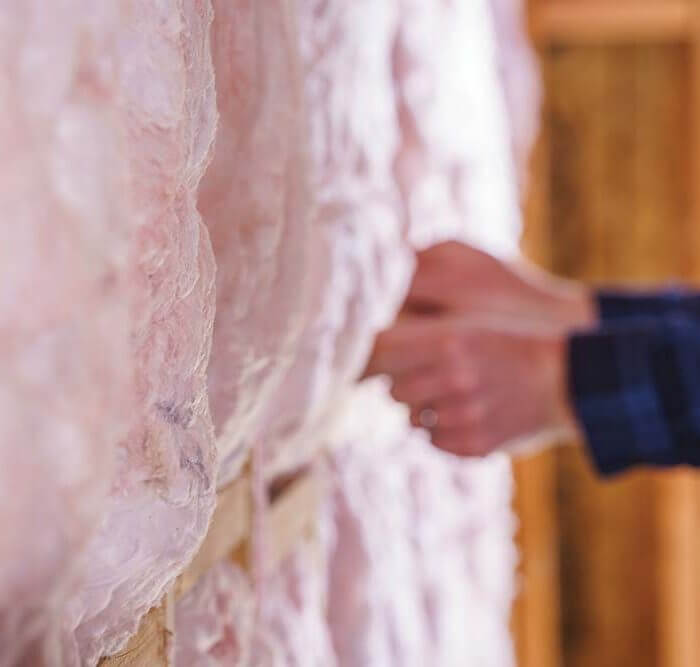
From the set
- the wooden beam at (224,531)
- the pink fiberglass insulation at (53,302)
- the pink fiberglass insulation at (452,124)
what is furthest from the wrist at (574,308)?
the pink fiberglass insulation at (53,302)

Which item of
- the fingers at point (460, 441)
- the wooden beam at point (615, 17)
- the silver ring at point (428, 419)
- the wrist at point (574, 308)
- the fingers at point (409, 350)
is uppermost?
the wooden beam at point (615, 17)

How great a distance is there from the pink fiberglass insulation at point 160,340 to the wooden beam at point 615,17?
1443 millimetres

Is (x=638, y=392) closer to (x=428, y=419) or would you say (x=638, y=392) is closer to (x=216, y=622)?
(x=428, y=419)

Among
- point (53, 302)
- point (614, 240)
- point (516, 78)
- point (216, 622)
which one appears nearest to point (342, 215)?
point (216, 622)

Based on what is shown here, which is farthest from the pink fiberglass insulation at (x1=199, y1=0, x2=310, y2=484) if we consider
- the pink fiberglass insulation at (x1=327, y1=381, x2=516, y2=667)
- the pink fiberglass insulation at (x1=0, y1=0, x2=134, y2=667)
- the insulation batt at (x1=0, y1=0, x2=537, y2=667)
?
the pink fiberglass insulation at (x1=327, y1=381, x2=516, y2=667)

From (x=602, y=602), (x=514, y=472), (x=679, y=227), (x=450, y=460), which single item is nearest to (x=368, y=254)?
(x=450, y=460)

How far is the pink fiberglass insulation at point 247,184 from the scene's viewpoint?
1.22 ft

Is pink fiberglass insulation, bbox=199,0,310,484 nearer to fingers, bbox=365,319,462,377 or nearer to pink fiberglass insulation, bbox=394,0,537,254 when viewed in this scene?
fingers, bbox=365,319,462,377

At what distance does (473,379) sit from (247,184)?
307 mm

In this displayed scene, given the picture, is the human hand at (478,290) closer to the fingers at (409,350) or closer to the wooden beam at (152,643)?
the fingers at (409,350)

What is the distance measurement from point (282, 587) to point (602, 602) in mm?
1422

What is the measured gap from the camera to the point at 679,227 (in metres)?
1.78

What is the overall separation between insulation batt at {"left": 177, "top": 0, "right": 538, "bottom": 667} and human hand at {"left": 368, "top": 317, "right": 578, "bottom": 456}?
3 cm

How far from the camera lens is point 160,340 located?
10.6 inches
